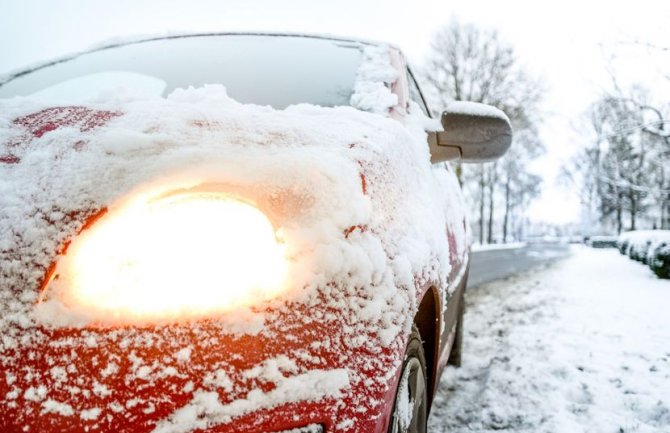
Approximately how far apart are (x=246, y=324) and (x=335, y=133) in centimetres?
61

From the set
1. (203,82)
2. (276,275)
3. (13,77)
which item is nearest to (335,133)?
(276,275)

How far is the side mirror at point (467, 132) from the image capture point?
1921mm

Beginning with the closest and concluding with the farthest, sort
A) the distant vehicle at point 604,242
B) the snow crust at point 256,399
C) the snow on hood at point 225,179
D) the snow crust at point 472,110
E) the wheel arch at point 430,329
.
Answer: the snow crust at point 256,399 → the snow on hood at point 225,179 → the wheel arch at point 430,329 → the snow crust at point 472,110 → the distant vehicle at point 604,242

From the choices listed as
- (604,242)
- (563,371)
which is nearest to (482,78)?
(604,242)

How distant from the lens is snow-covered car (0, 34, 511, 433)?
0.78 metres

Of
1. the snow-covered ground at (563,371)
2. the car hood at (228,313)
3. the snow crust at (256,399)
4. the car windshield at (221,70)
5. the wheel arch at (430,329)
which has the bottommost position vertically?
the snow-covered ground at (563,371)

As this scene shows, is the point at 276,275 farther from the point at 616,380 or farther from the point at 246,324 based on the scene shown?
the point at 616,380

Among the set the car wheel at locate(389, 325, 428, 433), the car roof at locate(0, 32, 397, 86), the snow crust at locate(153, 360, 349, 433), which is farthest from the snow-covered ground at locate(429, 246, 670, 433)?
the car roof at locate(0, 32, 397, 86)

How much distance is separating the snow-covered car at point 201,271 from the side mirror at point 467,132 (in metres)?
0.67

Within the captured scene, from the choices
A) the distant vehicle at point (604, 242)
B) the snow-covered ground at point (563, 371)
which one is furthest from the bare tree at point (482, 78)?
the snow-covered ground at point (563, 371)

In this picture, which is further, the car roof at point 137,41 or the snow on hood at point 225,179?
the car roof at point 137,41

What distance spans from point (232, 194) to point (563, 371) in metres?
3.16

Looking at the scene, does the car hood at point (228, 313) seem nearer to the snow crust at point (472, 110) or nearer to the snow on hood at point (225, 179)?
the snow on hood at point (225, 179)

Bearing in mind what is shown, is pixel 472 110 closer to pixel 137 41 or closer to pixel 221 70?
pixel 221 70
